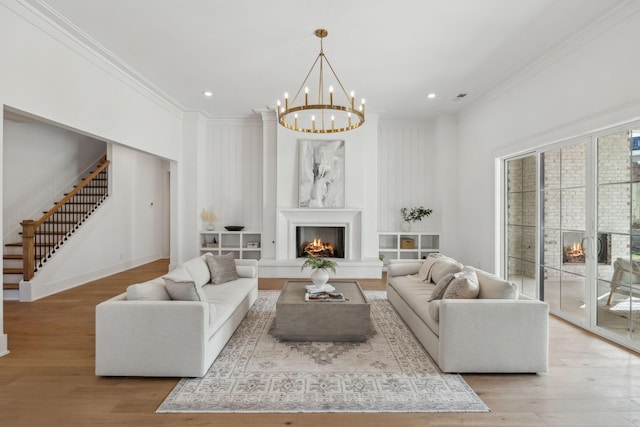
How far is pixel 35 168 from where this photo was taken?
20.7 ft

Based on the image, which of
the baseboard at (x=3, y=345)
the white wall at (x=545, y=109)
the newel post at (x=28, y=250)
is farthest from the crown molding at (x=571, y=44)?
the newel post at (x=28, y=250)

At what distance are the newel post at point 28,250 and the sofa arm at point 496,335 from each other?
5.76m

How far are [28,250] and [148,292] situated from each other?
142 inches

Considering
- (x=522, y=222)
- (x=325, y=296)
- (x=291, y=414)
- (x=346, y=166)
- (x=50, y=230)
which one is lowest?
(x=291, y=414)

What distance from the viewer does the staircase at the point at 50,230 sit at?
505 cm

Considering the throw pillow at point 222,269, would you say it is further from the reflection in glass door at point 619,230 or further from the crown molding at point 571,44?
the crown molding at point 571,44

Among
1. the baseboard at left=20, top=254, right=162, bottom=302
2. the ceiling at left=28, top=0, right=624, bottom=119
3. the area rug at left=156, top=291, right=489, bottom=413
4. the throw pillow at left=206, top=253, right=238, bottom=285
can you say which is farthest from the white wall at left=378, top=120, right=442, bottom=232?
the baseboard at left=20, top=254, right=162, bottom=302

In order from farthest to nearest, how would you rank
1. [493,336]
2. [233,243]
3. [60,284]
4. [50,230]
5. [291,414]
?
[233,243] → [50,230] → [60,284] → [493,336] → [291,414]

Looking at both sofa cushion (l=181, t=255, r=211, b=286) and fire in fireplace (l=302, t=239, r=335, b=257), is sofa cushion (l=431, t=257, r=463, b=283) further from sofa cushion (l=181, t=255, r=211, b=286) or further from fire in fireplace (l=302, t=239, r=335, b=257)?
fire in fireplace (l=302, t=239, r=335, b=257)

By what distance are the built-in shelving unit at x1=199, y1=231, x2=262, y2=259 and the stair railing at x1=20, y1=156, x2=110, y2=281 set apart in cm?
217

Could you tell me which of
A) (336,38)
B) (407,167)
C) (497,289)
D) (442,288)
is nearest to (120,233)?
(336,38)

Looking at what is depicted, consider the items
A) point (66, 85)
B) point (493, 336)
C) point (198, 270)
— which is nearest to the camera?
point (493, 336)

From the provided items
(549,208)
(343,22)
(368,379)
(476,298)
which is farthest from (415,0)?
(368,379)

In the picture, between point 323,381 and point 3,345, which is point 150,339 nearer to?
point 323,381
